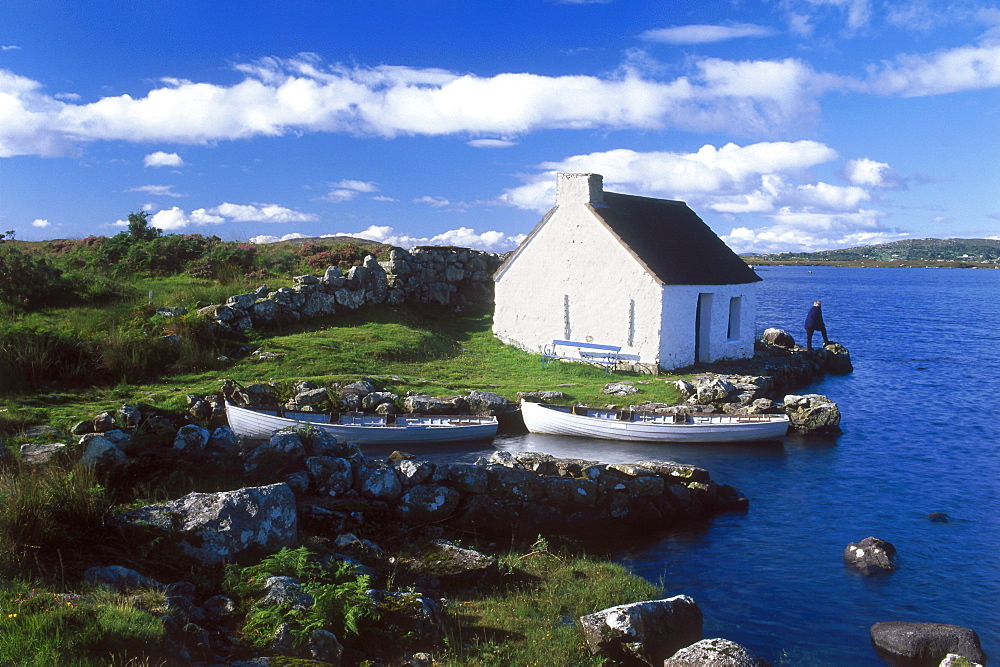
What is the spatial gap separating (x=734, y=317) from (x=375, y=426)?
20309 mm

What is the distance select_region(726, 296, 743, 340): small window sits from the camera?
34078 mm

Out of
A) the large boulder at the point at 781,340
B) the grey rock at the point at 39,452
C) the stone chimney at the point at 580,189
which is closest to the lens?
the grey rock at the point at 39,452

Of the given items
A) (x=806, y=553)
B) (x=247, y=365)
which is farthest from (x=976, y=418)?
(x=247, y=365)

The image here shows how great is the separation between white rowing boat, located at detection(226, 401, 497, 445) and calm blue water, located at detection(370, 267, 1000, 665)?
58.1 inches

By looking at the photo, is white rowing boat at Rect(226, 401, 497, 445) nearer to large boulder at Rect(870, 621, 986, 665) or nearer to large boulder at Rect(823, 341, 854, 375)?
large boulder at Rect(870, 621, 986, 665)


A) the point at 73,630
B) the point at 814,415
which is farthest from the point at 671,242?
the point at 73,630

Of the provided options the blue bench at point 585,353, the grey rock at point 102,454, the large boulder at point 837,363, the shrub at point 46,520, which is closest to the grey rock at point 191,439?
the grey rock at point 102,454

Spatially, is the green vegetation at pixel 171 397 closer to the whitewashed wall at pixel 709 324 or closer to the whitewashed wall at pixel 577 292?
the whitewashed wall at pixel 577 292

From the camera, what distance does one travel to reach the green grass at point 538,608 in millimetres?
9406

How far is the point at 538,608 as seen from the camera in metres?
11.0

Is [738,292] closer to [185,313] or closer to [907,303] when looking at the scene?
[185,313]

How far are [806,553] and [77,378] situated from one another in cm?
2200

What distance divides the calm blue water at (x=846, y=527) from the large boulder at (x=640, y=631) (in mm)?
1419

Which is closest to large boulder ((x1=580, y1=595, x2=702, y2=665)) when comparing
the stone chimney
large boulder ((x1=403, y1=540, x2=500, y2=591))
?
large boulder ((x1=403, y1=540, x2=500, y2=591))
